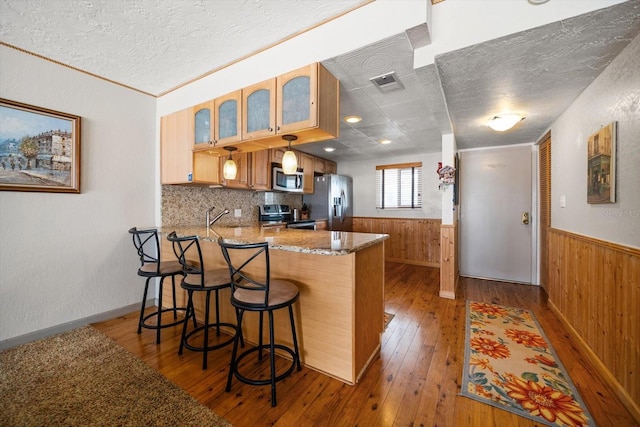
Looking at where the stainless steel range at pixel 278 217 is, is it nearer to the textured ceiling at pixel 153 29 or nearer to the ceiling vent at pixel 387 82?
the textured ceiling at pixel 153 29

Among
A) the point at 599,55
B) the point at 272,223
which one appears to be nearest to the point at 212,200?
the point at 272,223

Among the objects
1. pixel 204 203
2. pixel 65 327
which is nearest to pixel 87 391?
pixel 65 327

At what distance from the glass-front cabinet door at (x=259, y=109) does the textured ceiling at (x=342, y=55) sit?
1.06ft

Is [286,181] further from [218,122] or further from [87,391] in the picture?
[87,391]

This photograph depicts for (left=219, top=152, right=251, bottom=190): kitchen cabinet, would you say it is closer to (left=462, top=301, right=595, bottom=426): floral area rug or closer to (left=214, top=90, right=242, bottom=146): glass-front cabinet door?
(left=214, top=90, right=242, bottom=146): glass-front cabinet door

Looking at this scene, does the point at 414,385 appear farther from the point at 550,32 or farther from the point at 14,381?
the point at 14,381

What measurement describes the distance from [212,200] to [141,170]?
34.8 inches

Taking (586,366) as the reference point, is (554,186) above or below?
above

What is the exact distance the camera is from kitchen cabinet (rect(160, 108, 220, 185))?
2.80m

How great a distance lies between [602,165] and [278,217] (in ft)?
12.4

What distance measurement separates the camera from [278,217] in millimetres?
4441

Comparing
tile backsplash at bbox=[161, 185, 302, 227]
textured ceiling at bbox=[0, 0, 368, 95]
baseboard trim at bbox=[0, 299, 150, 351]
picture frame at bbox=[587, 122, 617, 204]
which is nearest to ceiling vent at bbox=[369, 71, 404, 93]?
textured ceiling at bbox=[0, 0, 368, 95]

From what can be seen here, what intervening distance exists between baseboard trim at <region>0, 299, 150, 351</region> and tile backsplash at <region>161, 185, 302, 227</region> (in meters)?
0.99

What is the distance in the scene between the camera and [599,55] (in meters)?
1.75
